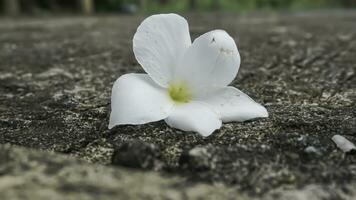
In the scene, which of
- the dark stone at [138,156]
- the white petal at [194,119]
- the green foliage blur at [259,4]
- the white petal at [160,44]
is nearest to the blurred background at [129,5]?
the green foliage blur at [259,4]

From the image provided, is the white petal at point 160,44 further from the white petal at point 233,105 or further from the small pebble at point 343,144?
the small pebble at point 343,144

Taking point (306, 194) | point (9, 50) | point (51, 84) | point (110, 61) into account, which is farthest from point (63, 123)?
point (9, 50)

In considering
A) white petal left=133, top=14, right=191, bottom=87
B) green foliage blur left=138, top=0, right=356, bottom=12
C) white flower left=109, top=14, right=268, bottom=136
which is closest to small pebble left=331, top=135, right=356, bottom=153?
white flower left=109, top=14, right=268, bottom=136

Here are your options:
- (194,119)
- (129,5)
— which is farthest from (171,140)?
(129,5)

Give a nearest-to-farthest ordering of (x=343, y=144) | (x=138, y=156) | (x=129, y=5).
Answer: (x=138, y=156) → (x=343, y=144) → (x=129, y=5)

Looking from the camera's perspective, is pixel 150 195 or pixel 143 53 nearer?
pixel 150 195

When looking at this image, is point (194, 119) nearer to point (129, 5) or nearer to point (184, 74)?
point (184, 74)

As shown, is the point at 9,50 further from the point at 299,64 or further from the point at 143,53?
the point at 143,53
